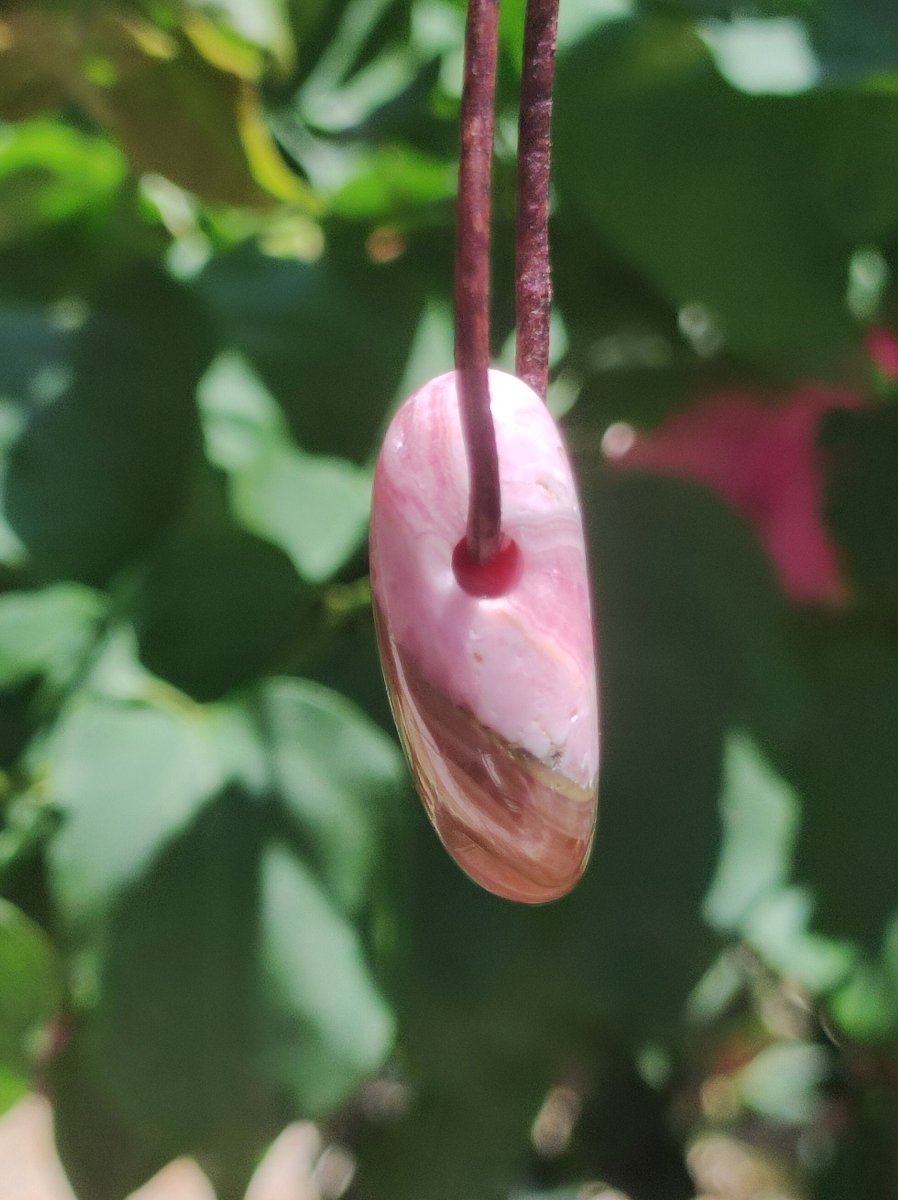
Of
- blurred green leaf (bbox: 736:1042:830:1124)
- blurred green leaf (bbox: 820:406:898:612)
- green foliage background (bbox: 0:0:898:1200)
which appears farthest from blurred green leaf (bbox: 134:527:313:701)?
blurred green leaf (bbox: 736:1042:830:1124)

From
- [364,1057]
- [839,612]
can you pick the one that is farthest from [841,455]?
[364,1057]

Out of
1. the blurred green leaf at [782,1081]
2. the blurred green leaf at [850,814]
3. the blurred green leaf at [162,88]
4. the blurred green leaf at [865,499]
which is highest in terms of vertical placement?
the blurred green leaf at [162,88]

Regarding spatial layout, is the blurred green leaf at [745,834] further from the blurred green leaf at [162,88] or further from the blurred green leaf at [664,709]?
the blurred green leaf at [162,88]

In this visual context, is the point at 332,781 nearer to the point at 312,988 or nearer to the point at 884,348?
the point at 312,988

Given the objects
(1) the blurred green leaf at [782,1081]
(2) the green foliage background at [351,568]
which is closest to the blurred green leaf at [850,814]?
(2) the green foliage background at [351,568]

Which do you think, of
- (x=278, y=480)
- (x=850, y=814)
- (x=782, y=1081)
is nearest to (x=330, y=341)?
(x=278, y=480)

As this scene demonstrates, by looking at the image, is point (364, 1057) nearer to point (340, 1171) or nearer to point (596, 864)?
point (596, 864)
